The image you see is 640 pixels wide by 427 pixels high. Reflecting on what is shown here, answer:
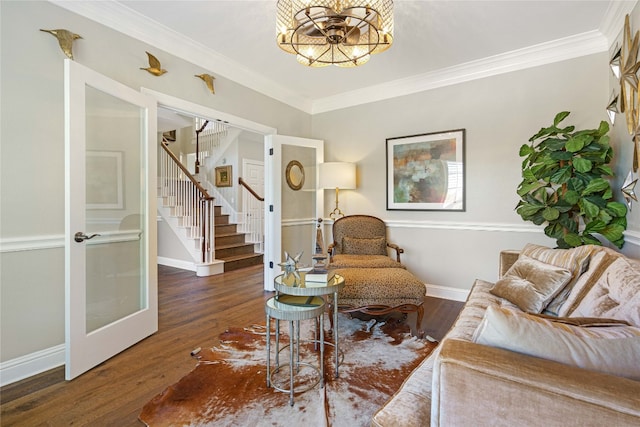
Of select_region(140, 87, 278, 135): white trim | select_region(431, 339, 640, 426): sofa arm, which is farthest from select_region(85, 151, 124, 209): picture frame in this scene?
select_region(431, 339, 640, 426): sofa arm

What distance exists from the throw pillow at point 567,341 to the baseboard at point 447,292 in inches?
110

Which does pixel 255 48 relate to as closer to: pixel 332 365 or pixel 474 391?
pixel 332 365

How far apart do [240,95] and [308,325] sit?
104 inches

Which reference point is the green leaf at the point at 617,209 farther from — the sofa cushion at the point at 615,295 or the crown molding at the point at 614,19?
the crown molding at the point at 614,19

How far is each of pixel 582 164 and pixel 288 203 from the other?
10.1 feet

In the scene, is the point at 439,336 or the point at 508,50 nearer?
the point at 439,336

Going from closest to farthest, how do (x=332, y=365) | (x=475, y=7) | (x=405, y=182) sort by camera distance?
(x=332, y=365) < (x=475, y=7) < (x=405, y=182)

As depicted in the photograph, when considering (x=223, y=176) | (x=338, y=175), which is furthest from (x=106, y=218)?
(x=223, y=176)

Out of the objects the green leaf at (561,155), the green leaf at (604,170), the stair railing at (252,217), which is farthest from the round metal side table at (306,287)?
the stair railing at (252,217)

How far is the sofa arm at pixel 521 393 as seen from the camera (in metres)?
0.71

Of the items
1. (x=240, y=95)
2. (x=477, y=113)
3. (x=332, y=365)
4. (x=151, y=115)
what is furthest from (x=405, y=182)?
(x=151, y=115)

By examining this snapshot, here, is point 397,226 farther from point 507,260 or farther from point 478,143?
point 507,260

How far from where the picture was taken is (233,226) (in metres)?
6.51

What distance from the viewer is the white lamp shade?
4059 mm
